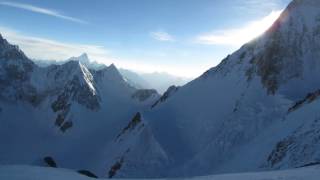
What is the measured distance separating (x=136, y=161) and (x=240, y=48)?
3408 cm

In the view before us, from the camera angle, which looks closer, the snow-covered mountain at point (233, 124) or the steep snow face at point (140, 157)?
the snow-covered mountain at point (233, 124)

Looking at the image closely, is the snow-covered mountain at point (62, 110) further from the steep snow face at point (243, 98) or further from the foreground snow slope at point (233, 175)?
the foreground snow slope at point (233, 175)

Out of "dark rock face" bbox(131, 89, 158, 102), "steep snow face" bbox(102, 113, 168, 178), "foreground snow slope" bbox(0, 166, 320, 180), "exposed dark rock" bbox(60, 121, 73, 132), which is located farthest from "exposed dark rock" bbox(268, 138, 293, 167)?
"dark rock face" bbox(131, 89, 158, 102)

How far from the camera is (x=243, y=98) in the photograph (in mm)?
77125

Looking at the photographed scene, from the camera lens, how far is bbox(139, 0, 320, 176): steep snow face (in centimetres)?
6939

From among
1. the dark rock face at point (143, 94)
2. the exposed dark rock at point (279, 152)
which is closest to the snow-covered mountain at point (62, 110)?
the dark rock face at point (143, 94)

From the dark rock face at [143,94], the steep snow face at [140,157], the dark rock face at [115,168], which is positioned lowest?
the dark rock face at [115,168]

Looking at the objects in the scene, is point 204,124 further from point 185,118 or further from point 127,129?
point 127,129

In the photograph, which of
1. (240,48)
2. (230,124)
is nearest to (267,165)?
(230,124)

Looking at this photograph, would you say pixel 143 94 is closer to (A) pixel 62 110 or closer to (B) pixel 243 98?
(A) pixel 62 110

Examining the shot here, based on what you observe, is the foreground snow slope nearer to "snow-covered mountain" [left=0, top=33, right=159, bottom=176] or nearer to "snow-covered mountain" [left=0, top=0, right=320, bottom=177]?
"snow-covered mountain" [left=0, top=0, right=320, bottom=177]

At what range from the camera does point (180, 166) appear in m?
72.1

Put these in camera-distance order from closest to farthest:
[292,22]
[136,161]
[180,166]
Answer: [180,166] < [136,161] < [292,22]

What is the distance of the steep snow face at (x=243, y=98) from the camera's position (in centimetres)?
6939
